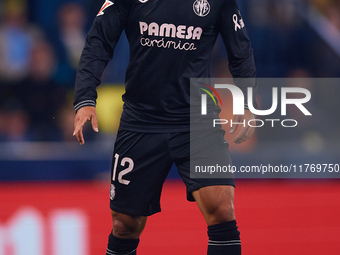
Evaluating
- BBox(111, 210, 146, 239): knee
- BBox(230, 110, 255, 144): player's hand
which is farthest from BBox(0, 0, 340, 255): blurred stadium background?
BBox(230, 110, 255, 144): player's hand

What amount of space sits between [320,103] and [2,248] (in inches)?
136

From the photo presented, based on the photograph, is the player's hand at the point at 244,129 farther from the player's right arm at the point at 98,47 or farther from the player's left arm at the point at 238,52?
the player's right arm at the point at 98,47

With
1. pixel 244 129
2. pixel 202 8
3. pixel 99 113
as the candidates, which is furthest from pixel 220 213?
pixel 99 113

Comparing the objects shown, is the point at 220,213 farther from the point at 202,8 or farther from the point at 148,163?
the point at 202,8

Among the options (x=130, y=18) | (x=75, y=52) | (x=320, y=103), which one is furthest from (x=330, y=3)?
(x=130, y=18)

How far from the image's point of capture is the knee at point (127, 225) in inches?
91.7

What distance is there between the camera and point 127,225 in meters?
2.34

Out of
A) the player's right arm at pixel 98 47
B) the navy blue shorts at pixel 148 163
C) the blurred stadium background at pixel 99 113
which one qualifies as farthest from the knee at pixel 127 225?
the blurred stadium background at pixel 99 113

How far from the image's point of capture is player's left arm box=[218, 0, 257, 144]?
7.49ft

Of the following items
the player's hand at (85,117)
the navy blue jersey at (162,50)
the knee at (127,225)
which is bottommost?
the knee at (127,225)

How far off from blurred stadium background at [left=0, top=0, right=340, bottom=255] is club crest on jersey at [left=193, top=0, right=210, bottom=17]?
6.10 ft

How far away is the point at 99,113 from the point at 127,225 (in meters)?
2.94

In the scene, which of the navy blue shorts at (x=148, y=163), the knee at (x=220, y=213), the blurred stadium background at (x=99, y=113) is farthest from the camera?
the blurred stadium background at (x=99, y=113)

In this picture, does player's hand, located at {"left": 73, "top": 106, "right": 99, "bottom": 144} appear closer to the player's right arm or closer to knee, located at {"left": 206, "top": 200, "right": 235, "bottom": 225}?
the player's right arm
